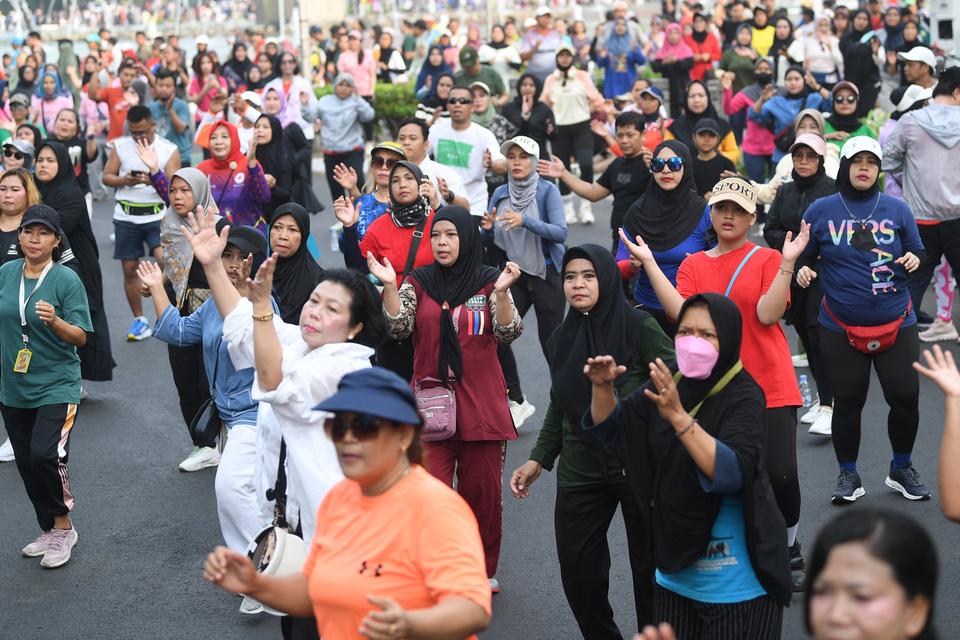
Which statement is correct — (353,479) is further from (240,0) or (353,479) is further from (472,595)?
(240,0)

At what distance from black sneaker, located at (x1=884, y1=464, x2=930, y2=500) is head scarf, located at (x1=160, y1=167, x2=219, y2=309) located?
184 inches

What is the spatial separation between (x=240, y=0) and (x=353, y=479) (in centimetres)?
4502

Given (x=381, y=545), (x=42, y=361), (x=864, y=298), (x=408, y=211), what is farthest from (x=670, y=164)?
(x=381, y=545)

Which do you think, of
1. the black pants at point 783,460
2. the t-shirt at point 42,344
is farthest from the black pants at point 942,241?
the t-shirt at point 42,344

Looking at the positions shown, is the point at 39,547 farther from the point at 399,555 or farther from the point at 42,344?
the point at 399,555

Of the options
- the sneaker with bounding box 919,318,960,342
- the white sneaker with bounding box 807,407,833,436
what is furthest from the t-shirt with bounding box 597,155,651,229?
the sneaker with bounding box 919,318,960,342

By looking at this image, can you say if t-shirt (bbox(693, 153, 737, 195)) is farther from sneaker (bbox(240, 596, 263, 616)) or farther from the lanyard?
sneaker (bbox(240, 596, 263, 616))

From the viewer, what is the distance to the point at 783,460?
590cm

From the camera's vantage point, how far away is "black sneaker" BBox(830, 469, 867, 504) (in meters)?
7.57

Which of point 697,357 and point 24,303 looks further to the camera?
point 24,303

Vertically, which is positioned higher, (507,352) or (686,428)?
(686,428)

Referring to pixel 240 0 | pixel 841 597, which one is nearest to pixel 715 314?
pixel 841 597

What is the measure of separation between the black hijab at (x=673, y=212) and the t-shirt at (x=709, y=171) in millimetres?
2334

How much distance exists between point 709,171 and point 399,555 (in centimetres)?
741
